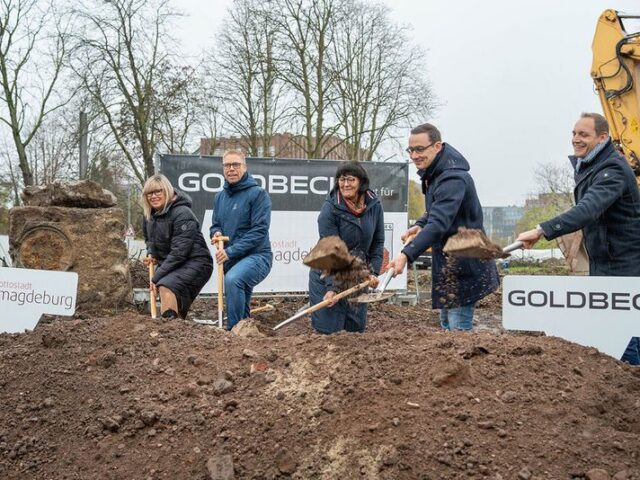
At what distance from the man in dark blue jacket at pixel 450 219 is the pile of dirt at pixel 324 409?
0.54 metres

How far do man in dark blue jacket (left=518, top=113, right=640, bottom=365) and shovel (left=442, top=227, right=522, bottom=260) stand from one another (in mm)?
139

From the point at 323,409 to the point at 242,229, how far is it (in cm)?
300

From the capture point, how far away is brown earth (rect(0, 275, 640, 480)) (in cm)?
247

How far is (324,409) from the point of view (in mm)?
2805

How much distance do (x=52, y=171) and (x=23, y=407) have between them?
22276 mm

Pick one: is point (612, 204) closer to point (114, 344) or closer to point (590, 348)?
point (590, 348)

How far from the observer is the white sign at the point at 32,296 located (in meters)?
4.59

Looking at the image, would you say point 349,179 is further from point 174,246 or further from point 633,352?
point 633,352

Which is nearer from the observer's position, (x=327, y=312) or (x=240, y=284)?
(x=327, y=312)

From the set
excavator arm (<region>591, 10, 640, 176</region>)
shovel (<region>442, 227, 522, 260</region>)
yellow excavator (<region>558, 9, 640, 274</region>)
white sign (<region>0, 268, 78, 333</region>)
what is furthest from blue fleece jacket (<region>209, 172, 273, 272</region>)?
excavator arm (<region>591, 10, 640, 176</region>)

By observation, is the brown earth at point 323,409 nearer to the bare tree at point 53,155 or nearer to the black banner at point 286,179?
the black banner at point 286,179

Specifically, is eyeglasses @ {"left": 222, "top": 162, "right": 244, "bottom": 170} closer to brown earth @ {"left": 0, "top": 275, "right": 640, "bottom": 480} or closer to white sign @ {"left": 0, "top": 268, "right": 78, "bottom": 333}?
white sign @ {"left": 0, "top": 268, "right": 78, "bottom": 333}

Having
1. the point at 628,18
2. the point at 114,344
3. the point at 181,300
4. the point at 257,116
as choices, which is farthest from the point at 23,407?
the point at 257,116

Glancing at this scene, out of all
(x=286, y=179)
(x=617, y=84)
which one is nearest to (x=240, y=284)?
(x=286, y=179)
